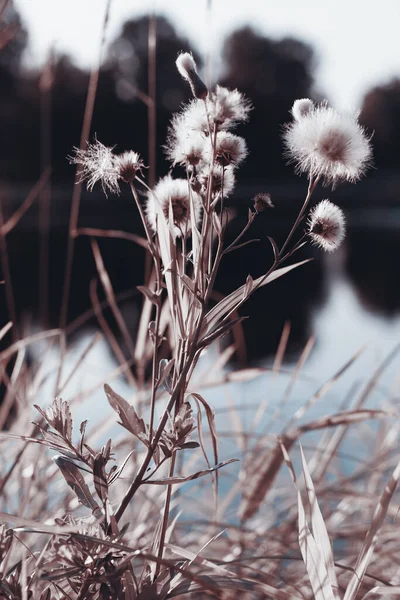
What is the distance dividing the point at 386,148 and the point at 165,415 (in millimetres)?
13209

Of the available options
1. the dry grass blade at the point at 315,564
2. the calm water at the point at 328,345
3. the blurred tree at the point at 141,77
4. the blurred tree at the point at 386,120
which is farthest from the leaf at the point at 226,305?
the blurred tree at the point at 386,120

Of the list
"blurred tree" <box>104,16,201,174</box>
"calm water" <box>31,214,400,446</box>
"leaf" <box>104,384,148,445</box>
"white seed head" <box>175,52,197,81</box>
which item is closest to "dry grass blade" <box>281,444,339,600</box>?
"leaf" <box>104,384,148,445</box>

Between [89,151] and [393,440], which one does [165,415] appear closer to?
[89,151]

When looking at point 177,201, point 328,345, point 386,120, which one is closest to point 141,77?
point 386,120

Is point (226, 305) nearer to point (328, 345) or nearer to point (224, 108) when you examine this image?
point (224, 108)

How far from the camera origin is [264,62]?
15742 mm

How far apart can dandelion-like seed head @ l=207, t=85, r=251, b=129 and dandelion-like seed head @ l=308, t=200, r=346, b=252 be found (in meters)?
0.05

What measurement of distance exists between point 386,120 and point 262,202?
1362cm

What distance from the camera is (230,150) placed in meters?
0.31

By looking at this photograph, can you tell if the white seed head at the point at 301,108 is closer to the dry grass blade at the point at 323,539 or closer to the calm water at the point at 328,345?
the dry grass blade at the point at 323,539

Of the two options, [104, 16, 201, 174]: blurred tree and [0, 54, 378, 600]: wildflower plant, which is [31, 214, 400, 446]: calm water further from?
[104, 16, 201, 174]: blurred tree

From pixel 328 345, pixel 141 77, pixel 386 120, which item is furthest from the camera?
pixel 141 77

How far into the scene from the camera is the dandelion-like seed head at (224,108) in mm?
292

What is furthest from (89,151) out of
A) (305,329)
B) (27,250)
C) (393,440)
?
(27,250)
